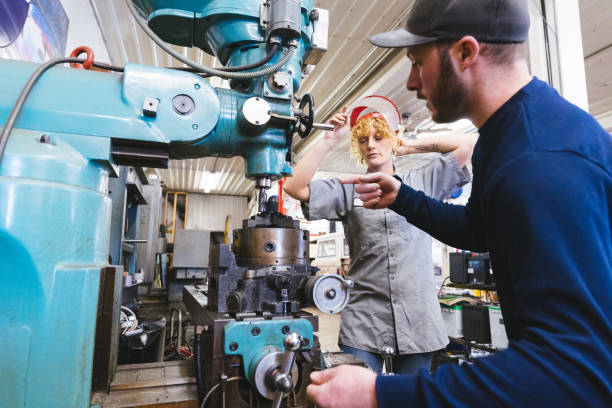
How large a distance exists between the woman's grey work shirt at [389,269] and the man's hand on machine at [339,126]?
0.17m

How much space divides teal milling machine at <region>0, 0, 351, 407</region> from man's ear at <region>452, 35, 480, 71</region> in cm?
36

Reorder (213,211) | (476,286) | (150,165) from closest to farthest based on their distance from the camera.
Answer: (150,165), (476,286), (213,211)

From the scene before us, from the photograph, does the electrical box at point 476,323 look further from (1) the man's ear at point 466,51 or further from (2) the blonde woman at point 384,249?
(1) the man's ear at point 466,51

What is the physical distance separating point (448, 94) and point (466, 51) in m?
0.07

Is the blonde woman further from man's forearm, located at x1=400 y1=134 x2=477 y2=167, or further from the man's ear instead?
the man's ear

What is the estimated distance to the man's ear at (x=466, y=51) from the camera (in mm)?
556

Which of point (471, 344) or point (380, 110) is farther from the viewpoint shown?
point (471, 344)

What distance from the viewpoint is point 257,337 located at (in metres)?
0.66

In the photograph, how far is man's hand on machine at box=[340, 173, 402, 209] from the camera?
38.1 inches

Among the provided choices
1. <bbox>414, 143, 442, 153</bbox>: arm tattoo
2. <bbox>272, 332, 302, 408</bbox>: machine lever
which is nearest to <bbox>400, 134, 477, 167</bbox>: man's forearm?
<bbox>414, 143, 442, 153</bbox>: arm tattoo

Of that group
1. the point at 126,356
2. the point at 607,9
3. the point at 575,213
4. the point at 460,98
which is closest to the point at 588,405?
the point at 575,213

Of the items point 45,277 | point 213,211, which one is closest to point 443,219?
point 45,277

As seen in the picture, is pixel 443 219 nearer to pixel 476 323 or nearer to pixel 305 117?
pixel 305 117

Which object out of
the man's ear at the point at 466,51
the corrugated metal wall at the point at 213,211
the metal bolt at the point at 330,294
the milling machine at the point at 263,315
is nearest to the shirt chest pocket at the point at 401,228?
the milling machine at the point at 263,315
